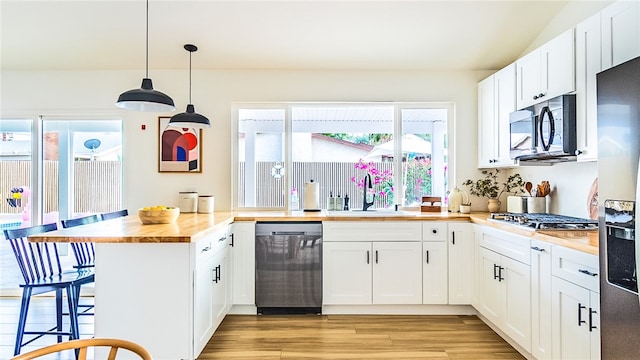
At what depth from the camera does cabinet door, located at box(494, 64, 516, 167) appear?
3.02 meters

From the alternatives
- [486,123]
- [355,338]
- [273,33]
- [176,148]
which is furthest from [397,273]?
[176,148]

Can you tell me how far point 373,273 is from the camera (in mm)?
3150

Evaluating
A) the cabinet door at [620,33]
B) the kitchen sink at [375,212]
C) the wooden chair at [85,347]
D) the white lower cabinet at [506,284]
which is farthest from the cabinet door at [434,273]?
the wooden chair at [85,347]

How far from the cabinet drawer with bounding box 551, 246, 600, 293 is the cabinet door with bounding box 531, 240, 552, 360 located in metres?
0.07

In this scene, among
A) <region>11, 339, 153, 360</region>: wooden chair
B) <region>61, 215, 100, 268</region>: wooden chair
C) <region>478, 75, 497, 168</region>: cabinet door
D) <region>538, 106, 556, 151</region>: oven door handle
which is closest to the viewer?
<region>11, 339, 153, 360</region>: wooden chair

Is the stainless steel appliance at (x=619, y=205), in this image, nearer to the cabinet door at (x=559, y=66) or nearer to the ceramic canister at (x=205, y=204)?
the cabinet door at (x=559, y=66)

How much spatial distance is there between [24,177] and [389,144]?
12.9 feet

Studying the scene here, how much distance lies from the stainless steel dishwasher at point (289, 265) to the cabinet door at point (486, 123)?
1.80 meters

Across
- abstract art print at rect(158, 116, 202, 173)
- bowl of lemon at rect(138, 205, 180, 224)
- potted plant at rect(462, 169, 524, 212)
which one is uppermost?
abstract art print at rect(158, 116, 202, 173)

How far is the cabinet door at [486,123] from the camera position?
11.0 ft

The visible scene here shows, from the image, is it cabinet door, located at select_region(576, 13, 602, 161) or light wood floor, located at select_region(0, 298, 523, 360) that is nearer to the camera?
cabinet door, located at select_region(576, 13, 602, 161)

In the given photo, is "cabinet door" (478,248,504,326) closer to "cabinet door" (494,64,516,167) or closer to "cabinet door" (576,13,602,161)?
"cabinet door" (494,64,516,167)

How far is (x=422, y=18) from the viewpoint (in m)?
3.00

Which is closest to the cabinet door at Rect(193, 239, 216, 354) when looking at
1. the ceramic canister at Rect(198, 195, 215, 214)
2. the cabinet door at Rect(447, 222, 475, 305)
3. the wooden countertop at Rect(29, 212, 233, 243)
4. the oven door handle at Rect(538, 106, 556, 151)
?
the wooden countertop at Rect(29, 212, 233, 243)
